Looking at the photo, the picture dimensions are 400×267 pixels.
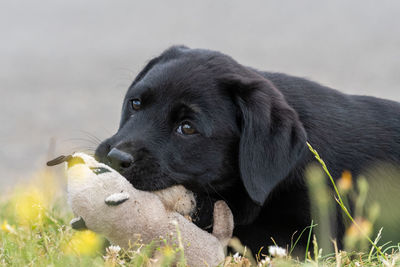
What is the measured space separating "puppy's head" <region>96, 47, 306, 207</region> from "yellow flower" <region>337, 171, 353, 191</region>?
0.43 m

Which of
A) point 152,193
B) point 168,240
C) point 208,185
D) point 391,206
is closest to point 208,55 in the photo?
point 208,185

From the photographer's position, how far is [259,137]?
121 inches

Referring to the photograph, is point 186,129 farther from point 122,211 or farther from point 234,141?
point 122,211

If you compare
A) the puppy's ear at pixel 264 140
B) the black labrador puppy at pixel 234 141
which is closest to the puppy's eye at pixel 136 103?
the black labrador puppy at pixel 234 141

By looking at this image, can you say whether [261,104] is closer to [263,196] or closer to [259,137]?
[259,137]

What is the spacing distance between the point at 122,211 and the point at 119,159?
0.35 metres

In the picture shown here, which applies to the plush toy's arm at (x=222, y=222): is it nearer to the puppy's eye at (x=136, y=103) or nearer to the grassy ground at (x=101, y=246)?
the grassy ground at (x=101, y=246)

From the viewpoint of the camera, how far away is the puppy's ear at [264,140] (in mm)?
3008

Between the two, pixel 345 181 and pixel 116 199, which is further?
pixel 345 181

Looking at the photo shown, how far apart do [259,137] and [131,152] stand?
0.70m

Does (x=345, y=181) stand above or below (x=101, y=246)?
above

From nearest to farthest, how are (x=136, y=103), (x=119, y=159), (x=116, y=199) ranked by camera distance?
(x=116, y=199) → (x=119, y=159) → (x=136, y=103)

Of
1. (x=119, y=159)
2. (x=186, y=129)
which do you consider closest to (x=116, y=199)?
(x=119, y=159)

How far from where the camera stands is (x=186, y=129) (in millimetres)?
3076
